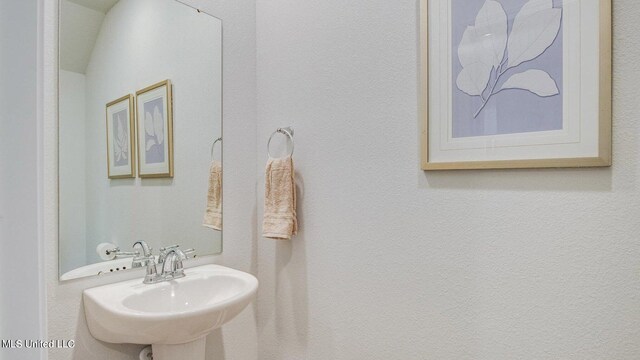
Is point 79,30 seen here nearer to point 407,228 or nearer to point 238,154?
point 238,154

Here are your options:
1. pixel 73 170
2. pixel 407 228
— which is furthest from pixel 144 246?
pixel 407 228

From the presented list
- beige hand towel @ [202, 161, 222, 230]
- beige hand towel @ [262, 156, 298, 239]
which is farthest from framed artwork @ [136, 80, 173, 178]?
beige hand towel @ [262, 156, 298, 239]

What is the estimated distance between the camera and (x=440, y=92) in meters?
1.12

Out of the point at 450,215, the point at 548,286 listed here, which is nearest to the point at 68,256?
the point at 450,215

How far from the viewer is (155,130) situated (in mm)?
1350

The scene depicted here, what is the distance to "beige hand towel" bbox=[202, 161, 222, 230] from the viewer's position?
1.50 meters

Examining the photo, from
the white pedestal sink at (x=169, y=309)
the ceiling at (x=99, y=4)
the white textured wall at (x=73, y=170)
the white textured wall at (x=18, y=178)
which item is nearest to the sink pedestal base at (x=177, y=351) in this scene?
the white pedestal sink at (x=169, y=309)

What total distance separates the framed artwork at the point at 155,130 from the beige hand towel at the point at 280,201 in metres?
0.43

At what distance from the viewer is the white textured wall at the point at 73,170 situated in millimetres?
1067

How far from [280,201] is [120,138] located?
0.67 meters

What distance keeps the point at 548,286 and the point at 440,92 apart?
0.69 meters

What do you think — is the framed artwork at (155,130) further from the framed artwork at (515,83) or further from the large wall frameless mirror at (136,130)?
the framed artwork at (515,83)

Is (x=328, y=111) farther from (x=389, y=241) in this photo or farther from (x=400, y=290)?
(x=400, y=290)

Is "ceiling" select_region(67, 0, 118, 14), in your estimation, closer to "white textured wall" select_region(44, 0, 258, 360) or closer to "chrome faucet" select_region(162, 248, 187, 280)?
"white textured wall" select_region(44, 0, 258, 360)
